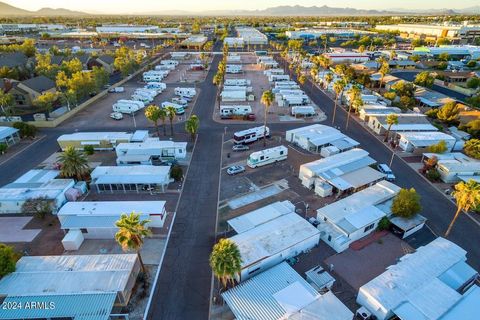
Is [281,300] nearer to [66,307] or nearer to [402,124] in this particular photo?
[66,307]

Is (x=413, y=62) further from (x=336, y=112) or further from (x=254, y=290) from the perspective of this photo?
(x=254, y=290)

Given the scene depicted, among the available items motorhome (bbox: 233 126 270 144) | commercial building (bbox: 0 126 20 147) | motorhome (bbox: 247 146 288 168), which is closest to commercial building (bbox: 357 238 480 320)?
motorhome (bbox: 247 146 288 168)

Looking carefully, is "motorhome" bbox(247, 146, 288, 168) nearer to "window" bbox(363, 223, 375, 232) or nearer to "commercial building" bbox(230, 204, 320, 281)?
"commercial building" bbox(230, 204, 320, 281)

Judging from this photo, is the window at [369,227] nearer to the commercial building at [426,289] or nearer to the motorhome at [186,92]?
the commercial building at [426,289]

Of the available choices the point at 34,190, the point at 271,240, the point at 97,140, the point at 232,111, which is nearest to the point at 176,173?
the point at 34,190

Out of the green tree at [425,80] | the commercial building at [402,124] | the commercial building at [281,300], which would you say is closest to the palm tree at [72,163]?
the commercial building at [281,300]
